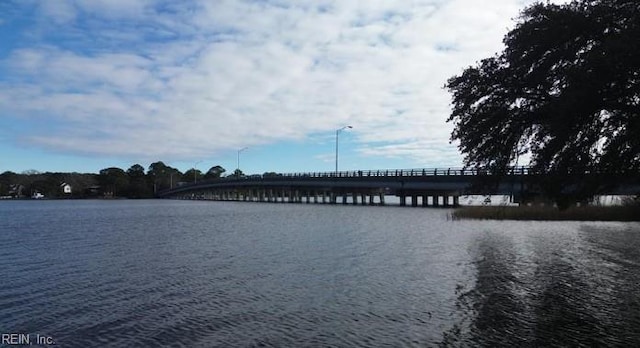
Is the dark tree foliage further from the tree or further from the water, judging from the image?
the water

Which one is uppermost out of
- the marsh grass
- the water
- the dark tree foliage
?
the dark tree foliage

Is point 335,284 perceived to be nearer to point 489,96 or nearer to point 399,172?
point 489,96

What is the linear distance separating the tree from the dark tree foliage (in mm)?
33

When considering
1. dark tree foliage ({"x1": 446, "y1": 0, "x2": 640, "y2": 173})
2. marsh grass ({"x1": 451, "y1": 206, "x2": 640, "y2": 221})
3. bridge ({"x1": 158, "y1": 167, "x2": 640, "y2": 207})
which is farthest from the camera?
marsh grass ({"x1": 451, "y1": 206, "x2": 640, "y2": 221})

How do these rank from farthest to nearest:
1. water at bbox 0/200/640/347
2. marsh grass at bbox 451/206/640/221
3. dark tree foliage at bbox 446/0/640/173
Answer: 1. marsh grass at bbox 451/206/640/221
2. dark tree foliage at bbox 446/0/640/173
3. water at bbox 0/200/640/347

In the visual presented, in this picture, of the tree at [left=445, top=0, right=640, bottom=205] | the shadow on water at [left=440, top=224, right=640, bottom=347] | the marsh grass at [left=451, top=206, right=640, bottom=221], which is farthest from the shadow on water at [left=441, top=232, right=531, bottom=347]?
the marsh grass at [left=451, top=206, right=640, bottom=221]

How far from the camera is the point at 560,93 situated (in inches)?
779

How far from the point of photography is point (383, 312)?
1564 centimetres

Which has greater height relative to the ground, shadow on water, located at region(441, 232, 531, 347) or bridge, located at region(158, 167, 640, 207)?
bridge, located at region(158, 167, 640, 207)

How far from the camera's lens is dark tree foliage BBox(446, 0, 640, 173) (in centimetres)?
1677

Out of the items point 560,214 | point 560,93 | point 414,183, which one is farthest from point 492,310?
point 414,183

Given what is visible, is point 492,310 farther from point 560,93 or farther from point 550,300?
point 560,93

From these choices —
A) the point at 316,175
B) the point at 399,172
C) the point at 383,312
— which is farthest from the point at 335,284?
the point at 316,175

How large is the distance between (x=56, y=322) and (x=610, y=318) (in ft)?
48.3
